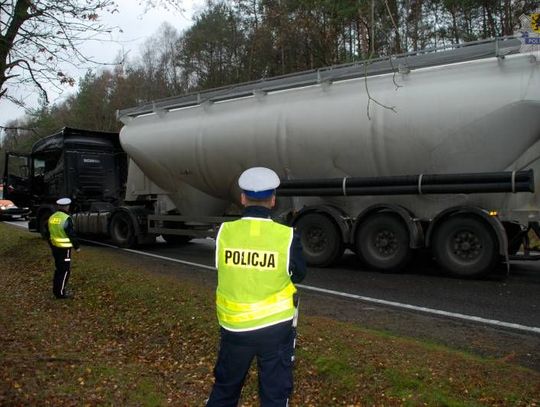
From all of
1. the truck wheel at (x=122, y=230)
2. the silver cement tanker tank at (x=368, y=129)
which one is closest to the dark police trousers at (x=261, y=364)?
the silver cement tanker tank at (x=368, y=129)

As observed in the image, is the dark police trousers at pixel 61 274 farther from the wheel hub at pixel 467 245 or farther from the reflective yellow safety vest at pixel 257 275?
the wheel hub at pixel 467 245

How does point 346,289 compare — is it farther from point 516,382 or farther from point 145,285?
point 516,382

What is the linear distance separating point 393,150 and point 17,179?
12.4 metres

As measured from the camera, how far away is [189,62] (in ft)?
130

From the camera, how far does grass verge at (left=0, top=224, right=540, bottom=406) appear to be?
3939 mm

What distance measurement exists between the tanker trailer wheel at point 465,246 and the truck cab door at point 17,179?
1249 centimetres

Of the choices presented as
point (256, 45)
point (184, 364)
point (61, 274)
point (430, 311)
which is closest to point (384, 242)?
point (430, 311)

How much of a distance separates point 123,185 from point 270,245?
46.3 ft

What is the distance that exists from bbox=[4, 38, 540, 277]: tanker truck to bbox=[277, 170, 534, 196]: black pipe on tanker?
2 centimetres

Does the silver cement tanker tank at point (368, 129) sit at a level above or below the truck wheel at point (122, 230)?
above

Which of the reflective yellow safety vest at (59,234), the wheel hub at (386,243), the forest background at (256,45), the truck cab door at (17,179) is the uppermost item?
the forest background at (256,45)

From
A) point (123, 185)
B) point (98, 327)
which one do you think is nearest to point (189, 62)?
point (123, 185)

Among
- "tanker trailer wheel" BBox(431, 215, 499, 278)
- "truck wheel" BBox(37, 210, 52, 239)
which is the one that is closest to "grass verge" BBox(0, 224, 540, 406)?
"tanker trailer wheel" BBox(431, 215, 499, 278)

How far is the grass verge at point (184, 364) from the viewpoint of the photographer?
394 centimetres
